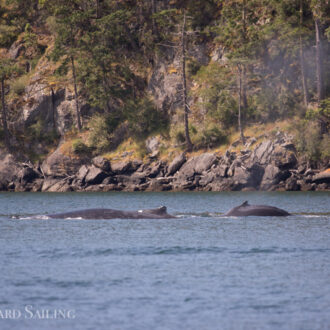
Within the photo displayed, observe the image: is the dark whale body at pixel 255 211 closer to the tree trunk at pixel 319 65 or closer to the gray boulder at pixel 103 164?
the tree trunk at pixel 319 65

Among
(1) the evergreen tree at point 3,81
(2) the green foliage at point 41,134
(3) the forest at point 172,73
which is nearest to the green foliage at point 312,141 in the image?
(3) the forest at point 172,73

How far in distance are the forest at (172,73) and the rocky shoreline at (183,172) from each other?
282cm

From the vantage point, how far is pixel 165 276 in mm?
20734

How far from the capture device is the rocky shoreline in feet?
253

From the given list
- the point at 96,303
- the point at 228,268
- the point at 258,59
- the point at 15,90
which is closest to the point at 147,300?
the point at 96,303

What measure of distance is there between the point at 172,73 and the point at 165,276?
267ft

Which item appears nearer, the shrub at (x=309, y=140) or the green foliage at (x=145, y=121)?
the shrub at (x=309, y=140)

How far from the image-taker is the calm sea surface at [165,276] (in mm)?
15664

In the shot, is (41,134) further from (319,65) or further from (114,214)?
(114,214)

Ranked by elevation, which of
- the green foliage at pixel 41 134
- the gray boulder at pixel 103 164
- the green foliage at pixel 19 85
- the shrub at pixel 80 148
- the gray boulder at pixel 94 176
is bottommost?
the gray boulder at pixel 94 176

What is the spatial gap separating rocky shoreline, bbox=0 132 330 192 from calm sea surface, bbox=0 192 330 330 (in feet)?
140

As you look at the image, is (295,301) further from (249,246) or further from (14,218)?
(14,218)

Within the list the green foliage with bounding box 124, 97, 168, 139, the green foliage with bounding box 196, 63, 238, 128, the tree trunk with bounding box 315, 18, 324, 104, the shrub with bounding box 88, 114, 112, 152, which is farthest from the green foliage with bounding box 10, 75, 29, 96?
the tree trunk with bounding box 315, 18, 324, 104

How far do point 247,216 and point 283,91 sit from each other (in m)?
50.9
